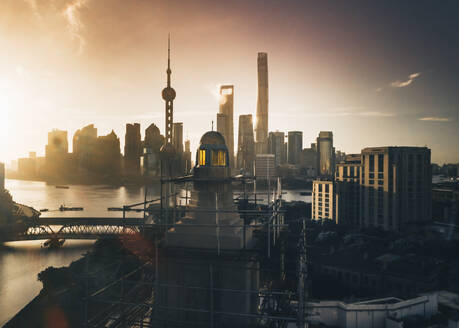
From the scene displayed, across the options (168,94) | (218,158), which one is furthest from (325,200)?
(218,158)

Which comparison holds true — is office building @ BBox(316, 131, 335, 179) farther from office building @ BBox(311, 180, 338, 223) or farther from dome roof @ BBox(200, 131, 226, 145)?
dome roof @ BBox(200, 131, 226, 145)

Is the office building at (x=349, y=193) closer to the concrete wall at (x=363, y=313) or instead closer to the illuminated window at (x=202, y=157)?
the concrete wall at (x=363, y=313)

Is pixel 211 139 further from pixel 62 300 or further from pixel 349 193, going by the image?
pixel 349 193

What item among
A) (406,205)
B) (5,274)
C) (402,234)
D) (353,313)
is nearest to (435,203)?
(406,205)

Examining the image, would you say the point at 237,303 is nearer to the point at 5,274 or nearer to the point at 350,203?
the point at 5,274

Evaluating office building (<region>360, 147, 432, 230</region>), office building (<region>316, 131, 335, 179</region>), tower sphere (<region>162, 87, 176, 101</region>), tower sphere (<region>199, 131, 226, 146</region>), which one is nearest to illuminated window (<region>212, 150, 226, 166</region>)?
tower sphere (<region>199, 131, 226, 146</region>)

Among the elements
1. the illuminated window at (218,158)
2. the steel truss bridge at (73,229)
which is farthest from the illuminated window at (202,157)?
the steel truss bridge at (73,229)
